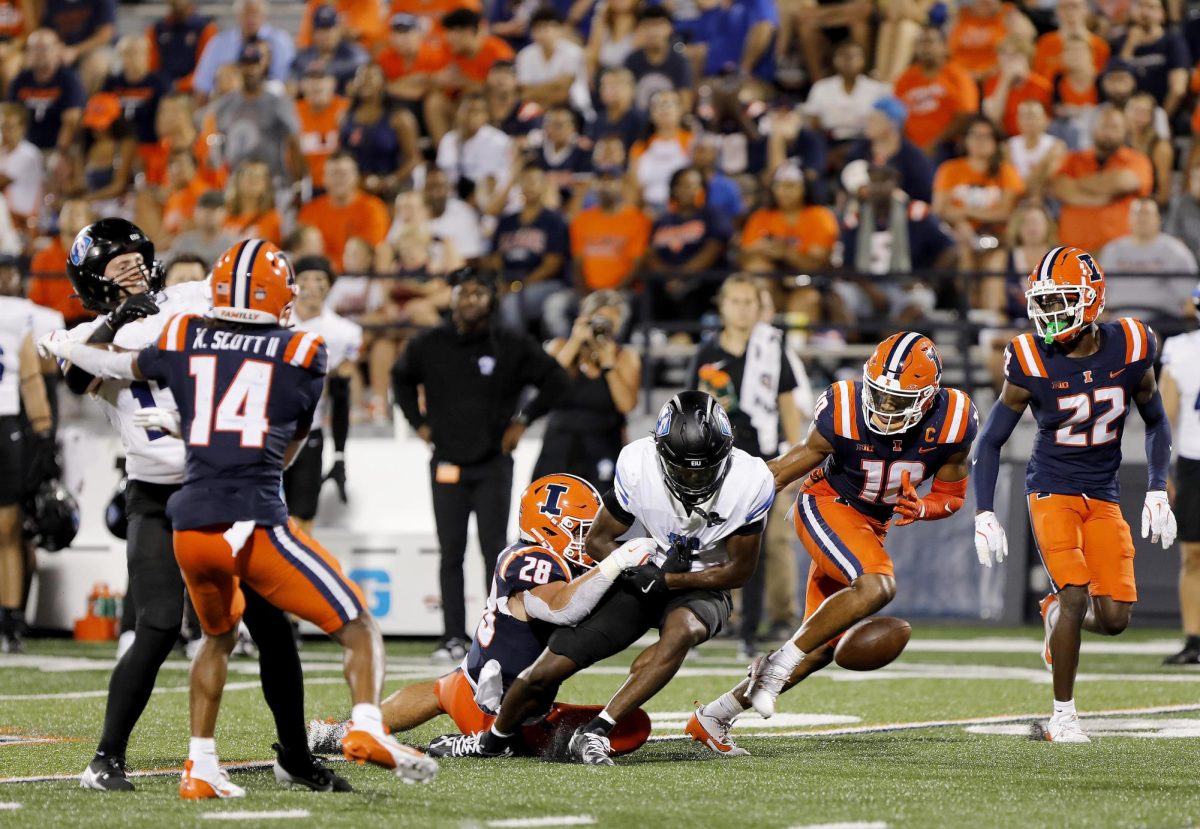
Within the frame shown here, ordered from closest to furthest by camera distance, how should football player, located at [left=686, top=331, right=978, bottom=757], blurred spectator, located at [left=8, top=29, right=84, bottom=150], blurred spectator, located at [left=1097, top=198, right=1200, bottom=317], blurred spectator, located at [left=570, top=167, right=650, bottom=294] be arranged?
football player, located at [left=686, top=331, right=978, bottom=757] < blurred spectator, located at [left=1097, top=198, right=1200, bottom=317] < blurred spectator, located at [left=570, top=167, right=650, bottom=294] < blurred spectator, located at [left=8, top=29, right=84, bottom=150]

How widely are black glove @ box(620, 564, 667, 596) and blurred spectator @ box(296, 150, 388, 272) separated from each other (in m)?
7.83

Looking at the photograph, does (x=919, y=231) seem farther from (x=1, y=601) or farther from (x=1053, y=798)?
(x=1053, y=798)

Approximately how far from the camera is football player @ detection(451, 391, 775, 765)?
6.00 meters

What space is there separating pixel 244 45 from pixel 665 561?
416 inches

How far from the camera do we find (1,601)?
10344mm

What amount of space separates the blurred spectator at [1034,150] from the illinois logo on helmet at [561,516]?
719 cm

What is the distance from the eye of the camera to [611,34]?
49.5 ft

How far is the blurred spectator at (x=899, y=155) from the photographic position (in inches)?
513

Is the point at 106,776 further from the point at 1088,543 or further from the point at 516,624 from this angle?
the point at 1088,543

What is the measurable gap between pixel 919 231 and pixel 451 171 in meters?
3.71

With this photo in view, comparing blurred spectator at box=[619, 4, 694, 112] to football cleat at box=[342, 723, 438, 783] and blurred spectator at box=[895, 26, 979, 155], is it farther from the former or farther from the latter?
football cleat at box=[342, 723, 438, 783]

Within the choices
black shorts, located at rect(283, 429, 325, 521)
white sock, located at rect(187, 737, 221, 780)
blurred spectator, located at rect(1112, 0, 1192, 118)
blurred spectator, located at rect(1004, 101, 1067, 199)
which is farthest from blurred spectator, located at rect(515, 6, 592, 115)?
white sock, located at rect(187, 737, 221, 780)

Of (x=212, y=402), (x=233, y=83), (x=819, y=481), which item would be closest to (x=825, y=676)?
(x=819, y=481)

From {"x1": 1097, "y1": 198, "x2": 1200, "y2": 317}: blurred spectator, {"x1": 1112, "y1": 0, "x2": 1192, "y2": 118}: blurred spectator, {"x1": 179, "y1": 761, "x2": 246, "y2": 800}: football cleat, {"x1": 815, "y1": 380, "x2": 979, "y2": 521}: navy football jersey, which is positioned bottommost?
{"x1": 179, "y1": 761, "x2": 246, "y2": 800}: football cleat
